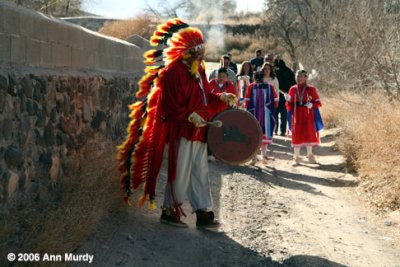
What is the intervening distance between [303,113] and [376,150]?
2475 millimetres

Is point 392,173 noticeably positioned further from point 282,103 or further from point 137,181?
point 282,103

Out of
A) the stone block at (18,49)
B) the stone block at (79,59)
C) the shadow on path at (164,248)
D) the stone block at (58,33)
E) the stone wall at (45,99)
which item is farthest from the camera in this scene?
the stone block at (79,59)

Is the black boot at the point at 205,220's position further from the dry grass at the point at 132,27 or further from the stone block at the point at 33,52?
the dry grass at the point at 132,27

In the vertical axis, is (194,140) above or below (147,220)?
above

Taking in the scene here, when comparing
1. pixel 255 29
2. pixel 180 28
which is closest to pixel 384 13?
pixel 180 28

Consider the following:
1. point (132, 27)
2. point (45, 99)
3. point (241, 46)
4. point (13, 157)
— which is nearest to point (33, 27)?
point (45, 99)

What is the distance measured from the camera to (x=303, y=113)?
11586 millimetres

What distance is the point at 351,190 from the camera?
939 cm

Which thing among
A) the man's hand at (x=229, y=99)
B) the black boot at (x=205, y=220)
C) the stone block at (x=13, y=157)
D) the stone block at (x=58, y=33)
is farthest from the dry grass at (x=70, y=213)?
the man's hand at (x=229, y=99)

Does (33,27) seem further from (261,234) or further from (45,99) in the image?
(261,234)

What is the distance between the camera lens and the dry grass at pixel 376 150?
8289 mm

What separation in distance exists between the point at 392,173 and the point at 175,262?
3.85 meters

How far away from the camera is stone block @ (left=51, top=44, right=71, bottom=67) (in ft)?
21.0

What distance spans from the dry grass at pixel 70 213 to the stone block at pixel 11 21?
1.44 meters
